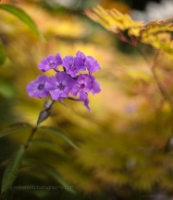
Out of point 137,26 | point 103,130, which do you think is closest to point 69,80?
point 137,26

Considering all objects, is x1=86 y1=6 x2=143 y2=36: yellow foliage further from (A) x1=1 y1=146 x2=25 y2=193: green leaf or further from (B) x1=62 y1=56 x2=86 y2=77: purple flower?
(A) x1=1 y1=146 x2=25 y2=193: green leaf

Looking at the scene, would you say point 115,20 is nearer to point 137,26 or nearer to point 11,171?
point 137,26

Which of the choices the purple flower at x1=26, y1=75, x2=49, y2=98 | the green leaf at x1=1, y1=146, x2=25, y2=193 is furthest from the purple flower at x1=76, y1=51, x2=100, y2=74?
the green leaf at x1=1, y1=146, x2=25, y2=193

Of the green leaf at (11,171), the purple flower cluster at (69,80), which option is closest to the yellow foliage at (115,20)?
the purple flower cluster at (69,80)

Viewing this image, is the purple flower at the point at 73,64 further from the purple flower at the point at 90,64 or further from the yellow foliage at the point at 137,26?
the yellow foliage at the point at 137,26

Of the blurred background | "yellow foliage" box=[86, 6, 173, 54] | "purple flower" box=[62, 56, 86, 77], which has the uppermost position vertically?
"yellow foliage" box=[86, 6, 173, 54]
